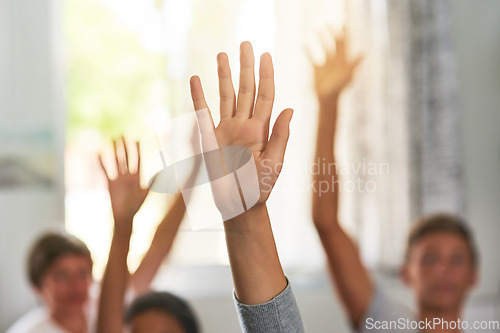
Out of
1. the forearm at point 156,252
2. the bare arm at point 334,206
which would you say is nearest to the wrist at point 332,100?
the bare arm at point 334,206

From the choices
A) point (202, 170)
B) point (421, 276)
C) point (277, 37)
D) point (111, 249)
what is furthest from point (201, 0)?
point (421, 276)

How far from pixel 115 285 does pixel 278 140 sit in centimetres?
30

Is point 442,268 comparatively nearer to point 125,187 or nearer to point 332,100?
point 332,100

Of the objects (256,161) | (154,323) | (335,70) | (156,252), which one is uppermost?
(335,70)

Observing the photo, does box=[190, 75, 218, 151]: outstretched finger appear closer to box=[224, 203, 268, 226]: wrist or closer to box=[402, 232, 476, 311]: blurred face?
box=[224, 203, 268, 226]: wrist

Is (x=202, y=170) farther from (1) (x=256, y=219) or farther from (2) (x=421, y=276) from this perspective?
(2) (x=421, y=276)

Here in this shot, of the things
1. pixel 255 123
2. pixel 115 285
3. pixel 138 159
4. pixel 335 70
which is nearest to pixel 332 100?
pixel 335 70

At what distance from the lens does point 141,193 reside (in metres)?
0.63

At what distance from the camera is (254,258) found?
1.69ft

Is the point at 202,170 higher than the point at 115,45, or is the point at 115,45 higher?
the point at 115,45

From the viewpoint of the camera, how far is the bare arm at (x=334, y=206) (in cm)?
63

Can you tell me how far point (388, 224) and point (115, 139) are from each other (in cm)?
38

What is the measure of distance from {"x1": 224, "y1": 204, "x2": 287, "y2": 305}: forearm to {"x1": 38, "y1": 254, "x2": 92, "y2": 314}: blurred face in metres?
0.26

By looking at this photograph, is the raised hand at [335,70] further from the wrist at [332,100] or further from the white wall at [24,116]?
the white wall at [24,116]
